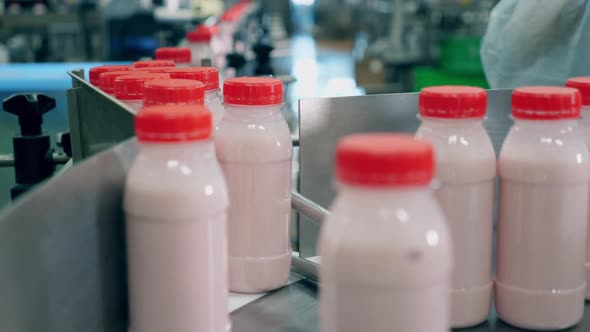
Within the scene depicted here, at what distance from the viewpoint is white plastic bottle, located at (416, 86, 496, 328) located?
796 millimetres

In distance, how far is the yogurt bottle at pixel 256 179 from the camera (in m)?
0.91

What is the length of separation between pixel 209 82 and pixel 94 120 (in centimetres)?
17

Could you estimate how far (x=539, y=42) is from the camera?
1732 millimetres

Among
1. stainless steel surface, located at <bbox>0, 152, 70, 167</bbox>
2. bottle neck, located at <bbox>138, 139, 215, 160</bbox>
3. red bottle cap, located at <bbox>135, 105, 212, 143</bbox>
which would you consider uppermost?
red bottle cap, located at <bbox>135, 105, 212, 143</bbox>

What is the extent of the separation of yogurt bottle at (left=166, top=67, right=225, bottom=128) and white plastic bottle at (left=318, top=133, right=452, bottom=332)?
47cm

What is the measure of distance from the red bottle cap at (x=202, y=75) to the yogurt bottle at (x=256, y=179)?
9 centimetres

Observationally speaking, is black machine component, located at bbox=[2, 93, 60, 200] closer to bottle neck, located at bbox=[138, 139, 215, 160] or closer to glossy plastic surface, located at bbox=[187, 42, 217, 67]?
bottle neck, located at bbox=[138, 139, 215, 160]

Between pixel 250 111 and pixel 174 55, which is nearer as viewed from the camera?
pixel 250 111

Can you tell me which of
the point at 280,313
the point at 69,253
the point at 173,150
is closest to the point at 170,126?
the point at 173,150

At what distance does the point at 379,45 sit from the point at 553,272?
586cm

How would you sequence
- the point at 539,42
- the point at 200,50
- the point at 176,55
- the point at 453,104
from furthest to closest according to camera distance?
1. the point at 200,50
2. the point at 539,42
3. the point at 176,55
4. the point at 453,104

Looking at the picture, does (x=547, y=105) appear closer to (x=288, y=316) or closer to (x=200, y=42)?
(x=288, y=316)

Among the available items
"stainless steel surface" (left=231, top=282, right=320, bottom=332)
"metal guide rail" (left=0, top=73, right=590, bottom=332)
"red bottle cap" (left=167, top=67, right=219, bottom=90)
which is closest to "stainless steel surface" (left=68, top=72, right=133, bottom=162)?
"metal guide rail" (left=0, top=73, right=590, bottom=332)

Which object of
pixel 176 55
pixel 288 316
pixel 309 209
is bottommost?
pixel 288 316
